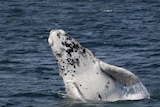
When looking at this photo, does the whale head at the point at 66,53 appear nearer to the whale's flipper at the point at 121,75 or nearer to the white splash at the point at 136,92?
the whale's flipper at the point at 121,75

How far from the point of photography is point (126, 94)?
24.4 m

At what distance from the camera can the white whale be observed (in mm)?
23891

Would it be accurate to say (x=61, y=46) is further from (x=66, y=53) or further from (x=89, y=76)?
(x=89, y=76)

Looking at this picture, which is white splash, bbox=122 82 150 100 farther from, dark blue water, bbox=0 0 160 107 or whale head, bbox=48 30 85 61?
whale head, bbox=48 30 85 61

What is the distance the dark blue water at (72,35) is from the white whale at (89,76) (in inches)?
17.5

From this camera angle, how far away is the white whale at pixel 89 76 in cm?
2389

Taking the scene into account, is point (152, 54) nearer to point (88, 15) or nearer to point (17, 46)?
point (17, 46)

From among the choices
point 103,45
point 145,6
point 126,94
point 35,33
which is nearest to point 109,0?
point 145,6

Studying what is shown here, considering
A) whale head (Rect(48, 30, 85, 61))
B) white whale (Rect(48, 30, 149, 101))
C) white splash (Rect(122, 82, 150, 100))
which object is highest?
whale head (Rect(48, 30, 85, 61))

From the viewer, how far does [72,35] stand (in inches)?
1598

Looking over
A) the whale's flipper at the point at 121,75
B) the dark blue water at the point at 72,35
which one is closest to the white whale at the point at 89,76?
the whale's flipper at the point at 121,75

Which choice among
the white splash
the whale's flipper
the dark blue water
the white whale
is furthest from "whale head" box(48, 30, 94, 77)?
the white splash

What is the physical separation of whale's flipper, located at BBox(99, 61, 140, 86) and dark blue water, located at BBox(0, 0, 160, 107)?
69 cm

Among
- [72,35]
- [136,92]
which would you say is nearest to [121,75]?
[136,92]
